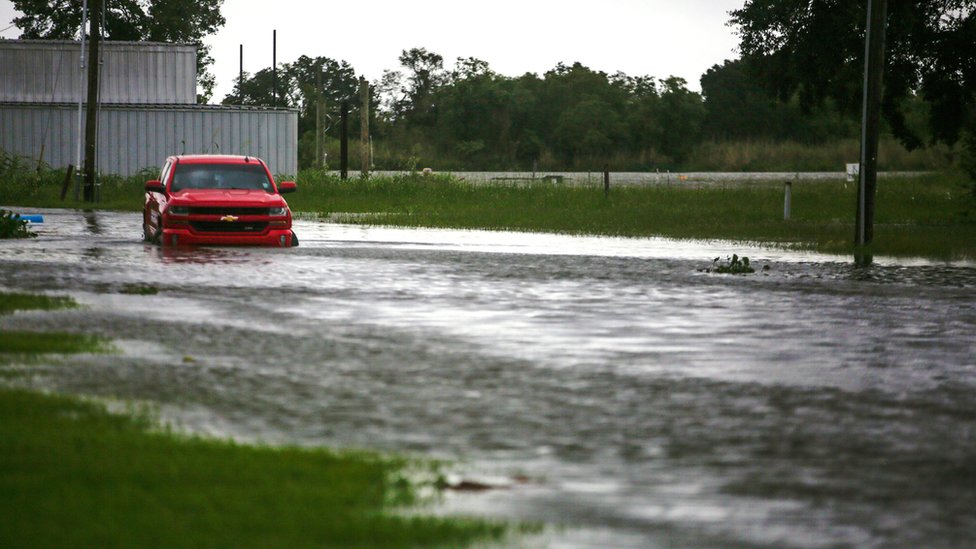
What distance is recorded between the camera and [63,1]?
3484 inches

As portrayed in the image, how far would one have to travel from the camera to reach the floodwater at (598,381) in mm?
7277

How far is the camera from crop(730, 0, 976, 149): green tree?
41.1 meters

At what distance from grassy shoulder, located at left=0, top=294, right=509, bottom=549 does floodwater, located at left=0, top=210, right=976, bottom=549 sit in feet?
1.40

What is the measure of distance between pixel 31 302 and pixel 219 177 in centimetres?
1174

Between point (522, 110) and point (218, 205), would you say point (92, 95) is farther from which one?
point (522, 110)

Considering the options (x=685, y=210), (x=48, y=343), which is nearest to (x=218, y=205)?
(x=48, y=343)

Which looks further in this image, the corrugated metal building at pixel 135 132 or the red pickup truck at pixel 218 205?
the corrugated metal building at pixel 135 132

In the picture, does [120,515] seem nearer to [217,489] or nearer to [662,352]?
[217,489]

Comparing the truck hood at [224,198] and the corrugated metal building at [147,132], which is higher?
the corrugated metal building at [147,132]

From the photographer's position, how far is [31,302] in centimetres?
1644

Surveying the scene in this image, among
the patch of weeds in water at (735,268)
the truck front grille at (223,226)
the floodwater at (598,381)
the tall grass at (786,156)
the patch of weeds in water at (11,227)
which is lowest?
the floodwater at (598,381)

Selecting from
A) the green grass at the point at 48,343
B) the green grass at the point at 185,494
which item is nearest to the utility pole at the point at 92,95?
the green grass at the point at 48,343

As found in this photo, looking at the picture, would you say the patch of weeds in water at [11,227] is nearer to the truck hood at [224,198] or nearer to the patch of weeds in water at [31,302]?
the truck hood at [224,198]

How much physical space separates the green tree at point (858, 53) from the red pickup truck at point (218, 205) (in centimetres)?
1763
